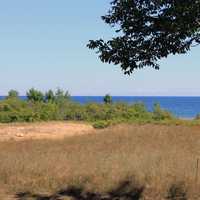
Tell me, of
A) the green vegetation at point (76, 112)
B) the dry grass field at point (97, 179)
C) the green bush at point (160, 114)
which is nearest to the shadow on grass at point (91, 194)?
the dry grass field at point (97, 179)

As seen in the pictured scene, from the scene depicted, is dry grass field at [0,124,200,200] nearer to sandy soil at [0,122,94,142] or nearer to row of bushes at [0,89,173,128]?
sandy soil at [0,122,94,142]

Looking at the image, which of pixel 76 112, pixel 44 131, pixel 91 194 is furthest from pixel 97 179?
pixel 76 112

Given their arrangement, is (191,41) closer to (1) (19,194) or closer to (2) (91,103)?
(1) (19,194)

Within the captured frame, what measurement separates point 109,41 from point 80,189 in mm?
4109

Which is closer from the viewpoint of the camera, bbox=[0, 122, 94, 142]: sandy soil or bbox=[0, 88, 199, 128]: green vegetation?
bbox=[0, 122, 94, 142]: sandy soil

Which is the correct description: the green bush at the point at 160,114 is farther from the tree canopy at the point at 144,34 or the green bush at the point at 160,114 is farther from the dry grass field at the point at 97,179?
the tree canopy at the point at 144,34

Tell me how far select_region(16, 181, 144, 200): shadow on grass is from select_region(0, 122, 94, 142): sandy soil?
Answer: 18529 mm

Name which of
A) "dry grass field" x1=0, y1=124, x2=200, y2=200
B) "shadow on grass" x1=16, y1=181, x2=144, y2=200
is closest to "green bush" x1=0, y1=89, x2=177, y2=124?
"dry grass field" x1=0, y1=124, x2=200, y2=200

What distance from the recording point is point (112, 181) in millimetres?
10992

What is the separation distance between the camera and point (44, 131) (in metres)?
32.8

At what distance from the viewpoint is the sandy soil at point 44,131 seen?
3022cm

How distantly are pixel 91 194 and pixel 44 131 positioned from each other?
74.1ft

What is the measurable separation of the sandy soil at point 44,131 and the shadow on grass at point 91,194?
60.8ft

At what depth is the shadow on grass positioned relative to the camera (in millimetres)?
10125
